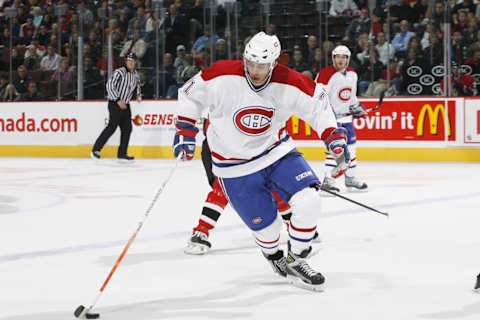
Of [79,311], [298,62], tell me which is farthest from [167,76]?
[79,311]

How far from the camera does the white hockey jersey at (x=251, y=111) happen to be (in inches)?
132

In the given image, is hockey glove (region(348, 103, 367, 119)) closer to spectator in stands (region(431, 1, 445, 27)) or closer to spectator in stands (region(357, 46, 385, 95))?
spectator in stands (region(357, 46, 385, 95))

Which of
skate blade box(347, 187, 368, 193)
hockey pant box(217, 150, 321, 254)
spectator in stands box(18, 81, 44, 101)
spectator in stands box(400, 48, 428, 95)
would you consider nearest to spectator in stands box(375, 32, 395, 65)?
spectator in stands box(400, 48, 428, 95)

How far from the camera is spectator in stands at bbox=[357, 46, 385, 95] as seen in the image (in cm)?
1080

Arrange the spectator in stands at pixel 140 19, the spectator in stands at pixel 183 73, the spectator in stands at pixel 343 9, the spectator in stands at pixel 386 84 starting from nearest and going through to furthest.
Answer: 1. the spectator in stands at pixel 386 84
2. the spectator in stands at pixel 343 9
3. the spectator in stands at pixel 183 73
4. the spectator in stands at pixel 140 19

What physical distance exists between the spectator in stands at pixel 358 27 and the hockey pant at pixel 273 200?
7986 mm

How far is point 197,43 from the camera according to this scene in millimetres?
11992

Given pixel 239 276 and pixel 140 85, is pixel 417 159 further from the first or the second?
pixel 239 276

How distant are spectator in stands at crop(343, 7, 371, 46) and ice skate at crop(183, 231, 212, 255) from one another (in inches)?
293

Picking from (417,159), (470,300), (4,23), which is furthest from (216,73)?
(4,23)

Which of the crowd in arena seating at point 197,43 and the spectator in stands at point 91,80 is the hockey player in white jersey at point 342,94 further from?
the spectator in stands at point 91,80

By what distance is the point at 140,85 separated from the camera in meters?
12.1

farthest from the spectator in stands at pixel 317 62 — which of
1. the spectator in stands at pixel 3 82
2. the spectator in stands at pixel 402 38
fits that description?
the spectator in stands at pixel 3 82

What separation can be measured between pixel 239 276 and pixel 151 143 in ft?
27.6
